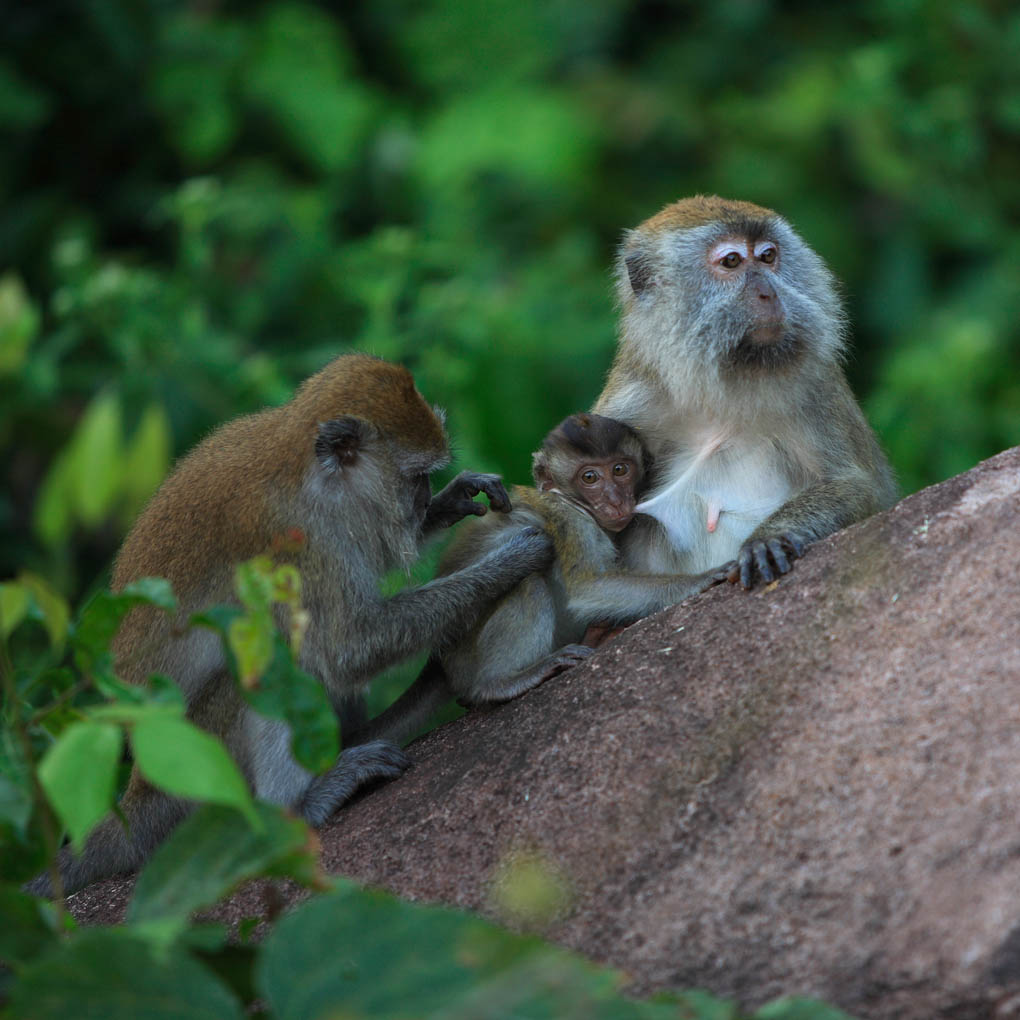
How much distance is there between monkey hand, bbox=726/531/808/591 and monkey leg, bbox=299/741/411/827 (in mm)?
1128

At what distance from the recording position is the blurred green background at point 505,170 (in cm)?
830

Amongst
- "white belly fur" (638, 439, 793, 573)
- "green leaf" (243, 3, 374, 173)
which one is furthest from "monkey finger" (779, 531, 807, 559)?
"green leaf" (243, 3, 374, 173)

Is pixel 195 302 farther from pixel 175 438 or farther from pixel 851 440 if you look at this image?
pixel 851 440

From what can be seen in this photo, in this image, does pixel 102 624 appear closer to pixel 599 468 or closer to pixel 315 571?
pixel 315 571

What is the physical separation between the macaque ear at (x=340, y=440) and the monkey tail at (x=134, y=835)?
112cm

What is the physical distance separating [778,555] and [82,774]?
2180 mm

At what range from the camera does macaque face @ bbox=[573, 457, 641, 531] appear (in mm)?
4637

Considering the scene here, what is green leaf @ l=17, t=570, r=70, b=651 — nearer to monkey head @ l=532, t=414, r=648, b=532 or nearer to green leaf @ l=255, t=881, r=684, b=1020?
green leaf @ l=255, t=881, r=684, b=1020

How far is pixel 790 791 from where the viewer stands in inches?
121

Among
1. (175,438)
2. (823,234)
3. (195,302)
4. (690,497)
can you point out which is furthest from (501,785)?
(823,234)

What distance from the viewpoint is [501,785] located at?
3.64 m

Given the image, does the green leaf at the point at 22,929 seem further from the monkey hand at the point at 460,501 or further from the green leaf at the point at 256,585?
the monkey hand at the point at 460,501

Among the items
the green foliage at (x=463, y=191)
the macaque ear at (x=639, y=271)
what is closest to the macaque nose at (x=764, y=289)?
the macaque ear at (x=639, y=271)

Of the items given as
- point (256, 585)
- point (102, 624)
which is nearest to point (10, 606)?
point (102, 624)
